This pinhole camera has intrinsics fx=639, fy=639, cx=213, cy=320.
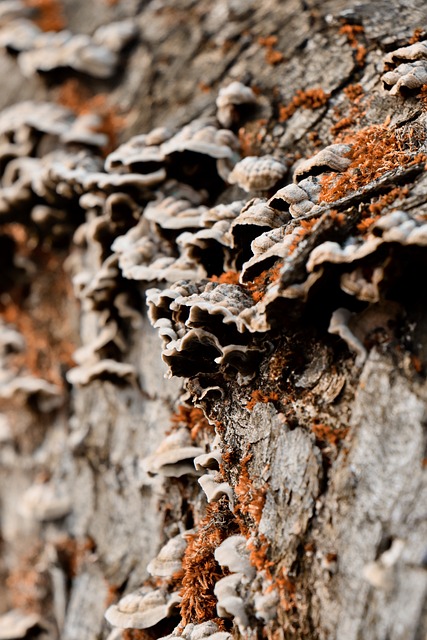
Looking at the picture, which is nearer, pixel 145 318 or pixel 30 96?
pixel 145 318

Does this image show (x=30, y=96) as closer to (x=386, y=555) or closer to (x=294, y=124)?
(x=294, y=124)

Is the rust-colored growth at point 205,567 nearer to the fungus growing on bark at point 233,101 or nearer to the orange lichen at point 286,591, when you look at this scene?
the orange lichen at point 286,591

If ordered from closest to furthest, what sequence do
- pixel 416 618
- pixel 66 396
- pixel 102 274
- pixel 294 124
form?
pixel 416 618
pixel 294 124
pixel 102 274
pixel 66 396

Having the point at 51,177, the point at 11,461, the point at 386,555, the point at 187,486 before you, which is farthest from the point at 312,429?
the point at 11,461

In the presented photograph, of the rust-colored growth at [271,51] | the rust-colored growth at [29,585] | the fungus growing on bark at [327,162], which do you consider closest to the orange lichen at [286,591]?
the fungus growing on bark at [327,162]

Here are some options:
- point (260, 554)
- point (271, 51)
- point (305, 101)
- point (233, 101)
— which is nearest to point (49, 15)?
point (271, 51)

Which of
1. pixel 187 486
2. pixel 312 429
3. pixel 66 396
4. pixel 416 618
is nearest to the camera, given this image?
pixel 416 618
